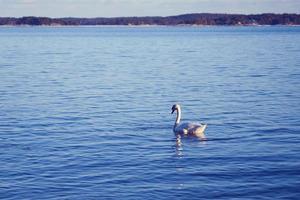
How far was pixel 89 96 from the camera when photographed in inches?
1241

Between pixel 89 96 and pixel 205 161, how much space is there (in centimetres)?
1525

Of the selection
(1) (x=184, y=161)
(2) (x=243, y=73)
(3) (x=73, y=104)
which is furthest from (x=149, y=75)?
(1) (x=184, y=161)

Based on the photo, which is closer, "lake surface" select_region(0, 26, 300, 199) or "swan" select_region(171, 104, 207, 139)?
"lake surface" select_region(0, 26, 300, 199)

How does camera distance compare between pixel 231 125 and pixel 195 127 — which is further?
pixel 231 125

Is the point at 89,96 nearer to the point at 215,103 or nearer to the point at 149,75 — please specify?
the point at 215,103

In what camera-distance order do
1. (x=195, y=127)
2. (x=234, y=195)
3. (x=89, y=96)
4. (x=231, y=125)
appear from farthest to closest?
(x=89, y=96) → (x=231, y=125) → (x=195, y=127) → (x=234, y=195)

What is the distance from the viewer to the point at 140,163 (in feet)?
55.8

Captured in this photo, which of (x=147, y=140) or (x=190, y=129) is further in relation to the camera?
(x=190, y=129)

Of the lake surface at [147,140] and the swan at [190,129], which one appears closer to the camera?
the lake surface at [147,140]

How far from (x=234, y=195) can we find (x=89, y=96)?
18416 mm

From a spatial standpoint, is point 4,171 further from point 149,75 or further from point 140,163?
point 149,75

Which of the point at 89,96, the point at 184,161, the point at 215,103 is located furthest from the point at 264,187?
the point at 89,96

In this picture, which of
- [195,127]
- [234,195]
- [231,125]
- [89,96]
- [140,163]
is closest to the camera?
[234,195]

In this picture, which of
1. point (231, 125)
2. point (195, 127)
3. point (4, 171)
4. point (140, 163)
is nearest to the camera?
point (4, 171)
